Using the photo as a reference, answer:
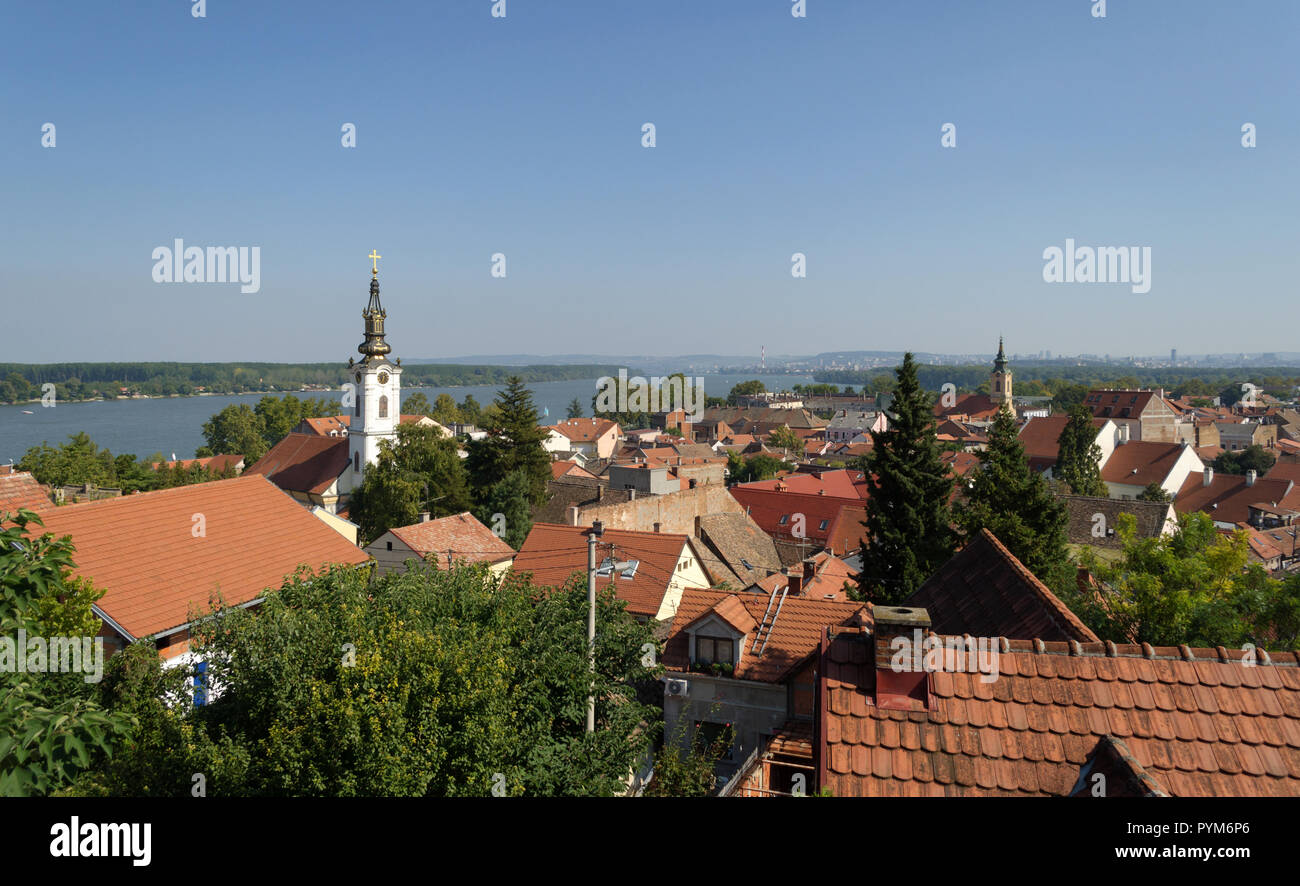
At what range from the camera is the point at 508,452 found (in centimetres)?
4550

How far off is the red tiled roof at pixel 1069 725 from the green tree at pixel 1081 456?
208 ft

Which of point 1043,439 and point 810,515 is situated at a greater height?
point 1043,439

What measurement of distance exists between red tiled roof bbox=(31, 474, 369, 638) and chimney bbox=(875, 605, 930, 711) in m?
10.5

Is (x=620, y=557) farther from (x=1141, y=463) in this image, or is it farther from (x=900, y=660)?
(x=1141, y=463)

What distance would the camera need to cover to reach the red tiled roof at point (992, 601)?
953 centimetres

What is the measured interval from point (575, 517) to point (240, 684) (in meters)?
26.0

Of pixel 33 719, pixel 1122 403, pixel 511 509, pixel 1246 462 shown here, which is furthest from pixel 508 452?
pixel 1122 403

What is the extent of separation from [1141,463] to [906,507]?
6134 cm

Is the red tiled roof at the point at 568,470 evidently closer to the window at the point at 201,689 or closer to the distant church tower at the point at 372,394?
the distant church tower at the point at 372,394

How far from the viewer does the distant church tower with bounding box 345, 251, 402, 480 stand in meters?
51.3

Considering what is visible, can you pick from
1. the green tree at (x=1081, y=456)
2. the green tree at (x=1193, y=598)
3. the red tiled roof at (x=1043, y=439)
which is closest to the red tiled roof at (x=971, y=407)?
the red tiled roof at (x=1043, y=439)

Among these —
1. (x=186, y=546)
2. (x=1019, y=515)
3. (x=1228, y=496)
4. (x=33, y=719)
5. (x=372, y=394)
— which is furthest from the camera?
(x=1228, y=496)
